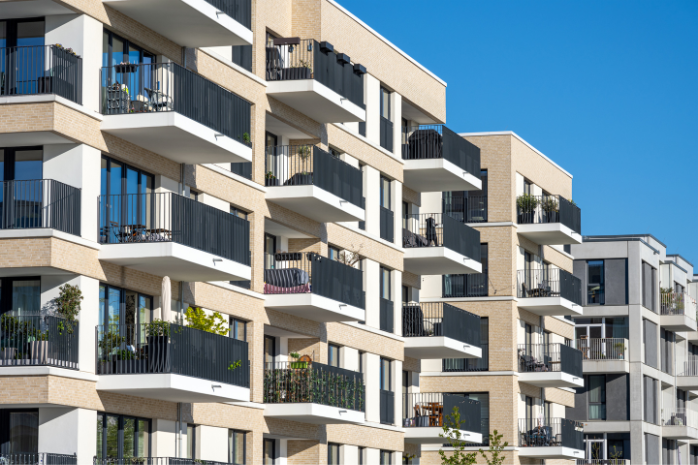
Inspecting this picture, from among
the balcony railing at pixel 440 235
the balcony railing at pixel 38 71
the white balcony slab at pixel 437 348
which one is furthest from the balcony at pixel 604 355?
the balcony railing at pixel 38 71

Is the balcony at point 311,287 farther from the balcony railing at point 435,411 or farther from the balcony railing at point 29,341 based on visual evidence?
the balcony railing at point 29,341

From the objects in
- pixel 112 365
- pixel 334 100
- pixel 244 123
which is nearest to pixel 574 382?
pixel 334 100

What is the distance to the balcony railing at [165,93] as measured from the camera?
2806cm

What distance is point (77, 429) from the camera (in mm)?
25875

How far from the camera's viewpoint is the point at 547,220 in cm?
5434

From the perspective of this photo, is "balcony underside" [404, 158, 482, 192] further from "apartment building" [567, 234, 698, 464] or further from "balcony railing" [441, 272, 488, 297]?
"apartment building" [567, 234, 698, 464]

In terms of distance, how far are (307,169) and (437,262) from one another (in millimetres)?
10302

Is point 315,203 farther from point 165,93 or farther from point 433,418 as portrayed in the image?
point 433,418

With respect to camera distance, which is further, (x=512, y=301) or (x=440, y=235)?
(x=512, y=301)

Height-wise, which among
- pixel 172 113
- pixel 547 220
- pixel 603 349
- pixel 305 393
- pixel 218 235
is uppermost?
pixel 547 220

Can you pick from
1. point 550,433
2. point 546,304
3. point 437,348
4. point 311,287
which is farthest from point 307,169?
point 550,433

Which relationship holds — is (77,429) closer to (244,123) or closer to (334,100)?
(244,123)

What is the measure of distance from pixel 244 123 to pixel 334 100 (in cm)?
496

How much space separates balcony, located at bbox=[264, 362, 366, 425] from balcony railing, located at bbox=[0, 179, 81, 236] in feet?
32.7
